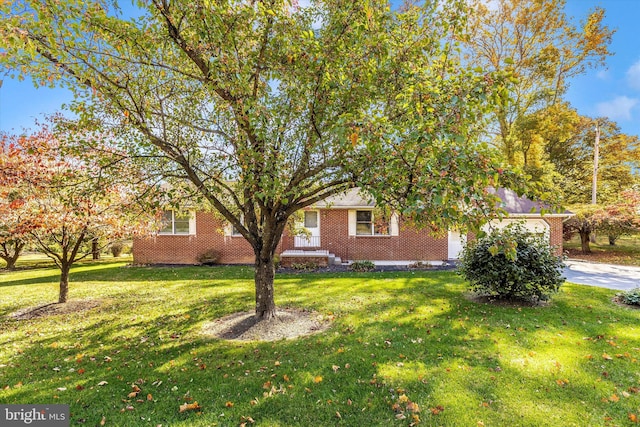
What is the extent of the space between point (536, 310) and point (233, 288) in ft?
26.7

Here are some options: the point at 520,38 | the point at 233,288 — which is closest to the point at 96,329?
the point at 233,288

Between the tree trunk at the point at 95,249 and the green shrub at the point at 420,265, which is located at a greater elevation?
the tree trunk at the point at 95,249

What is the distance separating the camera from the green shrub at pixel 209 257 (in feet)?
52.4

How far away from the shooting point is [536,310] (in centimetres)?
740

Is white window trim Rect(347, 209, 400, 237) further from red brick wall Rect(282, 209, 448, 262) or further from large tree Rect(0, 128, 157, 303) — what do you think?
large tree Rect(0, 128, 157, 303)

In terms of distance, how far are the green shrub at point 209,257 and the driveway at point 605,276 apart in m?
14.6

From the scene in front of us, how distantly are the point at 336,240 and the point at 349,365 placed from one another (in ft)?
38.4

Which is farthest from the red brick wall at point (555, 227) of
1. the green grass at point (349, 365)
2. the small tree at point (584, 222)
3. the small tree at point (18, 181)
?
the small tree at point (18, 181)

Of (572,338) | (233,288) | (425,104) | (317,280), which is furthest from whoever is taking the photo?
(317,280)

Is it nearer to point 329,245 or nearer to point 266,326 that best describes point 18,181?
point 266,326

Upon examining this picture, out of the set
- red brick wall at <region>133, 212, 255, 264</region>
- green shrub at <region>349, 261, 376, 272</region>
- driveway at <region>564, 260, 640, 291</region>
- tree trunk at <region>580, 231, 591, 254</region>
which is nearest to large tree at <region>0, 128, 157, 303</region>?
red brick wall at <region>133, 212, 255, 264</region>

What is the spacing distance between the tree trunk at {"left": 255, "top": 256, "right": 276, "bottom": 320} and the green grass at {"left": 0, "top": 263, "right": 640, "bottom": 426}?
1.12 meters

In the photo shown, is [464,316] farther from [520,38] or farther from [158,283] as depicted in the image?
[520,38]

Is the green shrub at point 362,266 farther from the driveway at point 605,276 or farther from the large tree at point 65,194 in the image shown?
the large tree at point 65,194
